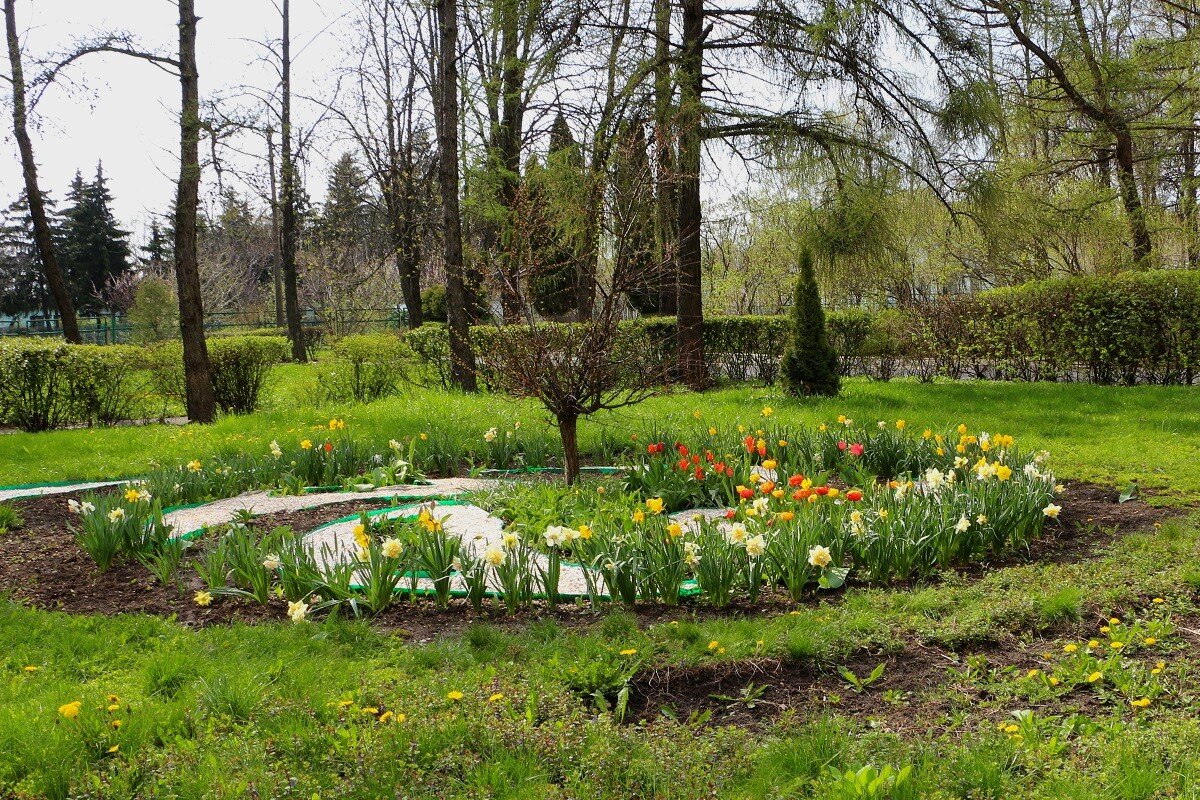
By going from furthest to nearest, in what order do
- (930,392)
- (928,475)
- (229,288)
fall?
(229,288) < (930,392) < (928,475)

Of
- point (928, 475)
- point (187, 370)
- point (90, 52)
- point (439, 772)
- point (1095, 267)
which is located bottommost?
point (439, 772)

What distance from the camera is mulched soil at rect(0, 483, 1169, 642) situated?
3.35m

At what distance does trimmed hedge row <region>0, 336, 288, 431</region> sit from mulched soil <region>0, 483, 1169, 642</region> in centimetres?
461

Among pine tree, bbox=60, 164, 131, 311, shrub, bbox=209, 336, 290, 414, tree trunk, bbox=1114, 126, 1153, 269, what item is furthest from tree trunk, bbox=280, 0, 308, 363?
pine tree, bbox=60, 164, 131, 311

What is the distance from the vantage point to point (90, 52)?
8367mm

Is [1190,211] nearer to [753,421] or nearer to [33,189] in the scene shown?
[753,421]

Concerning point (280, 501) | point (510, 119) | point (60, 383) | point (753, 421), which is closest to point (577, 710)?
point (280, 501)

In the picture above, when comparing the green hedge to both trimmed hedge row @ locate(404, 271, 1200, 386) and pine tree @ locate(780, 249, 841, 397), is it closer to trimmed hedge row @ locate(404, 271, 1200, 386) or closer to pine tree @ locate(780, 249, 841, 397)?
trimmed hedge row @ locate(404, 271, 1200, 386)

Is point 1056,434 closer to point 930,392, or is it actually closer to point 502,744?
point 930,392

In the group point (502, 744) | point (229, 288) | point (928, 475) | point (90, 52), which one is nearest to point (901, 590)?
point (928, 475)

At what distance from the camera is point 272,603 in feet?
11.7

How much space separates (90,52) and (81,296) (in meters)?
36.8

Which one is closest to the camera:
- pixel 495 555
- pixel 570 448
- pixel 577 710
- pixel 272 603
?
pixel 577 710

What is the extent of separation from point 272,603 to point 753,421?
14.9ft
